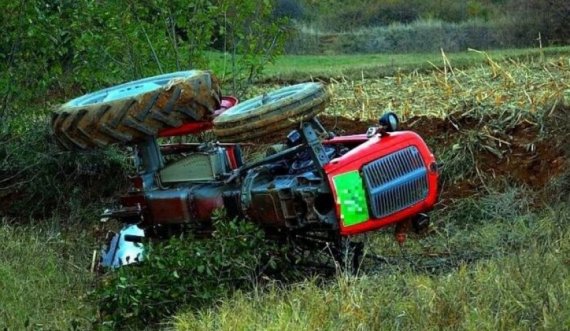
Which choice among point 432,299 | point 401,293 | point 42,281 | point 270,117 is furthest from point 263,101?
point 432,299

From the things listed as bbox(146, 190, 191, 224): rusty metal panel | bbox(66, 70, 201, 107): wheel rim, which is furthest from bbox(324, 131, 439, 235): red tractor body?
bbox(66, 70, 201, 107): wheel rim

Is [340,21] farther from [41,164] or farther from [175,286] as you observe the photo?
[175,286]

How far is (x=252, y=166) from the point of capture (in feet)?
21.9

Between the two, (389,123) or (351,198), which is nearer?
(351,198)

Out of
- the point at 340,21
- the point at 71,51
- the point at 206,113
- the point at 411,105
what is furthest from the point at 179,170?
the point at 340,21

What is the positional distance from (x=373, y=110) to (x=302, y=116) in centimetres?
596

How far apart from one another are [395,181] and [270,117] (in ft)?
2.90

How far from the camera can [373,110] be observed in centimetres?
1210

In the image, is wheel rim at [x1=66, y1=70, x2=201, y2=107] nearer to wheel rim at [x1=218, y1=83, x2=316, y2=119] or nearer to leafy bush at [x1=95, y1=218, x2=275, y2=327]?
wheel rim at [x1=218, y1=83, x2=316, y2=119]

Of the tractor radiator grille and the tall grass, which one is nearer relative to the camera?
the tractor radiator grille

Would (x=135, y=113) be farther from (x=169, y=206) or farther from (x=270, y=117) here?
(x=270, y=117)

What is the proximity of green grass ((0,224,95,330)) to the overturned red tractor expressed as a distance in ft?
1.26

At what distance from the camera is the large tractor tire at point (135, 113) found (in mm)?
6938

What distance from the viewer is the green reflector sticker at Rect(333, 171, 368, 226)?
616cm
